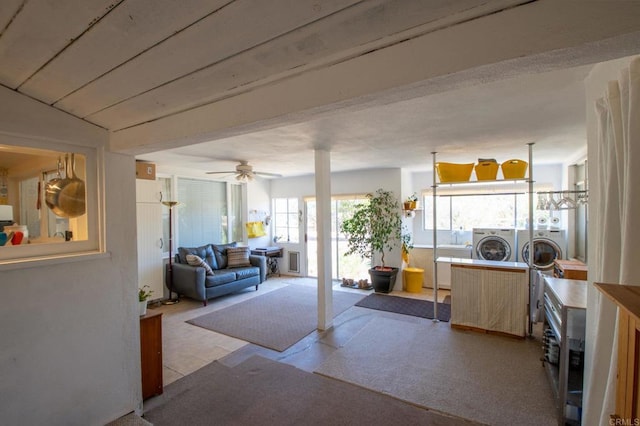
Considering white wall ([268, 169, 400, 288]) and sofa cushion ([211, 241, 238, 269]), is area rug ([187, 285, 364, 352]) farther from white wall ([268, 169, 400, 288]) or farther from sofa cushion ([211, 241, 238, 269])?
white wall ([268, 169, 400, 288])

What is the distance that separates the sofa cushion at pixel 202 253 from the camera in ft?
16.2

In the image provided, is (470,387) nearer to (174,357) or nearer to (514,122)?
(514,122)

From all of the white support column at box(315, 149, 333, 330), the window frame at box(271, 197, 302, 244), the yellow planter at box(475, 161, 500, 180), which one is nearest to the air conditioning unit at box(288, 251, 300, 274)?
the window frame at box(271, 197, 302, 244)

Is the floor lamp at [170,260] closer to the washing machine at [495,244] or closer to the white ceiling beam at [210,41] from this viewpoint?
the white ceiling beam at [210,41]

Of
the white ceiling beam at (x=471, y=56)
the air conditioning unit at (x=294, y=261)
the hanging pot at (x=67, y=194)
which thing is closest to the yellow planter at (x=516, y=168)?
the white ceiling beam at (x=471, y=56)

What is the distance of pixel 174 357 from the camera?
3.01m

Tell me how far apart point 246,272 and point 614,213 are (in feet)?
16.0

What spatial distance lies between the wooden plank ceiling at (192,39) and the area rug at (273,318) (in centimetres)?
278

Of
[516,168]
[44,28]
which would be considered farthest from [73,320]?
[516,168]

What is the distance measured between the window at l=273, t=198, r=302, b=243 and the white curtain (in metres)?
5.56

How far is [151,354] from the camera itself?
235cm

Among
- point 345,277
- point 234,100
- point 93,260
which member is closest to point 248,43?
point 234,100

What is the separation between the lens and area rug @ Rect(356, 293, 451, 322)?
4144 mm

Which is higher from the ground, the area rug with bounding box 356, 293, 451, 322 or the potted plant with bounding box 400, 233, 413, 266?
the potted plant with bounding box 400, 233, 413, 266
